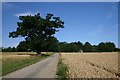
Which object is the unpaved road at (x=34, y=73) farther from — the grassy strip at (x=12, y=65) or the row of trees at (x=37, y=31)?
the row of trees at (x=37, y=31)

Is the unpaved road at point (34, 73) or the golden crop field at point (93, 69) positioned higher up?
the golden crop field at point (93, 69)

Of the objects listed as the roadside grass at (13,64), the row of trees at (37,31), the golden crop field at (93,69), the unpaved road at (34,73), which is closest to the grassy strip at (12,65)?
the roadside grass at (13,64)

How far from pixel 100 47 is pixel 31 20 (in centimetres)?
11625

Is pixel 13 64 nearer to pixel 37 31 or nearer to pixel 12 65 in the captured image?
pixel 12 65

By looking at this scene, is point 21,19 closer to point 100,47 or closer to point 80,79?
point 80,79

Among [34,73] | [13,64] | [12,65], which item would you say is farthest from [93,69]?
[13,64]

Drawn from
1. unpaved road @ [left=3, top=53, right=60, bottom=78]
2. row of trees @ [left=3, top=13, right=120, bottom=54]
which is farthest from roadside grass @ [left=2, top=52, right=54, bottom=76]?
row of trees @ [left=3, top=13, right=120, bottom=54]

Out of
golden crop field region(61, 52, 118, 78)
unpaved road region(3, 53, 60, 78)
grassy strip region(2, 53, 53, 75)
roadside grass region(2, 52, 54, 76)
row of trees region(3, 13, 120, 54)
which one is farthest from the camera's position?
row of trees region(3, 13, 120, 54)

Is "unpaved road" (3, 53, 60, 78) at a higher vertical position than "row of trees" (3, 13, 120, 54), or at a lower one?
lower

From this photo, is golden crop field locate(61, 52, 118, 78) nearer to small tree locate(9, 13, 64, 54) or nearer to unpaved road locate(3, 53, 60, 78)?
unpaved road locate(3, 53, 60, 78)

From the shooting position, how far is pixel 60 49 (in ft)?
620

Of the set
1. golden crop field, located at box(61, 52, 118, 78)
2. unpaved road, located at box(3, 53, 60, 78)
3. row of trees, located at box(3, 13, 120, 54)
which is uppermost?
row of trees, located at box(3, 13, 120, 54)

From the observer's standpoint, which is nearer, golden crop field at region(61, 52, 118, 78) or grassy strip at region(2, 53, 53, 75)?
golden crop field at region(61, 52, 118, 78)

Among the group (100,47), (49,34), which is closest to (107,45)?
(100,47)
